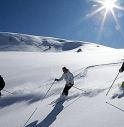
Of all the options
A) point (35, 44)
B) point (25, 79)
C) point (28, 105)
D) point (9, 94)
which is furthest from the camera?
point (35, 44)

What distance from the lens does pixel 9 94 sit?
56.6ft

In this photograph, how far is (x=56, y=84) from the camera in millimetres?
20375

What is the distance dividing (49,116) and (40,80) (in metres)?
10.6

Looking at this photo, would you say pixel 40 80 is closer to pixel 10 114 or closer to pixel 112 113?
pixel 10 114

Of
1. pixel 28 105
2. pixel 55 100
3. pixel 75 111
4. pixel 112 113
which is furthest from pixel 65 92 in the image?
pixel 112 113

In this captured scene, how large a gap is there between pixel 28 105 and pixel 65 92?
7.19 ft

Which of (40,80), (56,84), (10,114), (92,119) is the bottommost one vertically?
(92,119)

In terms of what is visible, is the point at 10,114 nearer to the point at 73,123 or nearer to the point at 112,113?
the point at 73,123

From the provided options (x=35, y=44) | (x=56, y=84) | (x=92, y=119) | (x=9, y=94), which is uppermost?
(x=35, y=44)

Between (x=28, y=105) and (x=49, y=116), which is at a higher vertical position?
(x=28, y=105)

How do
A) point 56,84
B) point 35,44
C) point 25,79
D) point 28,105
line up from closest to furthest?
point 28,105, point 56,84, point 25,79, point 35,44

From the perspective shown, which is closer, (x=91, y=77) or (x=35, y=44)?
(x=91, y=77)

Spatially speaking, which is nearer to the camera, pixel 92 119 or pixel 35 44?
pixel 92 119

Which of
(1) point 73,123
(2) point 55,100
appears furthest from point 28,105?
(1) point 73,123
